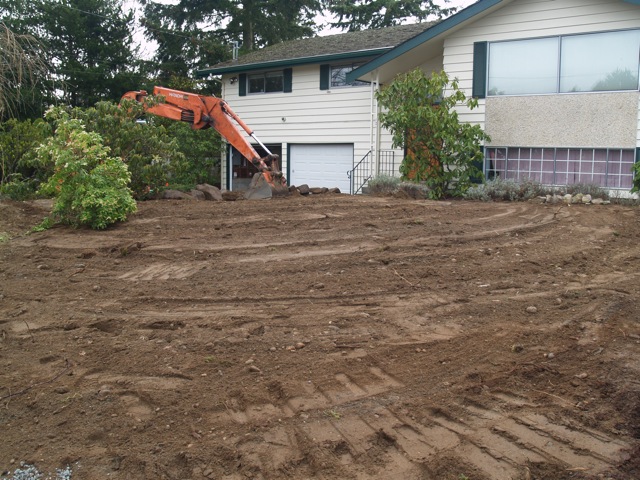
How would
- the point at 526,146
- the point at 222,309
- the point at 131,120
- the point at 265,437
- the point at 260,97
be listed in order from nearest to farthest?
the point at 265,437, the point at 222,309, the point at 131,120, the point at 526,146, the point at 260,97

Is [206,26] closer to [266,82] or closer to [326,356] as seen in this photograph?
[266,82]

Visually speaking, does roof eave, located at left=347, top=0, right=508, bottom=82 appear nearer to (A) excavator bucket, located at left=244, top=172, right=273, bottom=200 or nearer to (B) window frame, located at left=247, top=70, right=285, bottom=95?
(B) window frame, located at left=247, top=70, right=285, bottom=95

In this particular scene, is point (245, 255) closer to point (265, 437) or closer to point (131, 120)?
point (265, 437)

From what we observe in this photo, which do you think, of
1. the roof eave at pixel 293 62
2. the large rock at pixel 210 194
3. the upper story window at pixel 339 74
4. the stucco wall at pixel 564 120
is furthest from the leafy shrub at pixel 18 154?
the stucco wall at pixel 564 120

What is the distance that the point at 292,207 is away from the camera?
469 inches

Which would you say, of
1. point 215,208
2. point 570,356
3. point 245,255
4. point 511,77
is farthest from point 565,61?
point 570,356

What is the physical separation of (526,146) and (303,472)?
12.8 m

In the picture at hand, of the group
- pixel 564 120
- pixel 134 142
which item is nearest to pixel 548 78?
pixel 564 120

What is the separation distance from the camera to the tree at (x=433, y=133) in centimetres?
1430

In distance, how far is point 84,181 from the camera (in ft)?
34.0

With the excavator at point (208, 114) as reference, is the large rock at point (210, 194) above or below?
below

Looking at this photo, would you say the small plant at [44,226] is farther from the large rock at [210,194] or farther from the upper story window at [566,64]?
the upper story window at [566,64]

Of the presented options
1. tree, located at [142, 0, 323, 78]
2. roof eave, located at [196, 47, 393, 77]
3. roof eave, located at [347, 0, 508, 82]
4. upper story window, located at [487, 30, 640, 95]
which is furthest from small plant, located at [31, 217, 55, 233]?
tree, located at [142, 0, 323, 78]

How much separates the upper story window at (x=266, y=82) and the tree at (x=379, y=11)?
46.2ft
